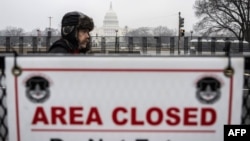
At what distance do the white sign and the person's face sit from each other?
4.68 ft

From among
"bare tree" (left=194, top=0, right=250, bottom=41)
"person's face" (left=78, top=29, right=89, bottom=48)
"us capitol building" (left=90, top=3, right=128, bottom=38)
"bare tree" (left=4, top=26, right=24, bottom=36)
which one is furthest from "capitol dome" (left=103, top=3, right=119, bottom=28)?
"person's face" (left=78, top=29, right=89, bottom=48)

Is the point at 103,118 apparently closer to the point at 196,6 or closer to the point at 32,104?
the point at 32,104

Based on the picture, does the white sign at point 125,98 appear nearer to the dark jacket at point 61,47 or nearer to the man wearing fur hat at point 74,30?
the dark jacket at point 61,47

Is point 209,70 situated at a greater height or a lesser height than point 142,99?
greater

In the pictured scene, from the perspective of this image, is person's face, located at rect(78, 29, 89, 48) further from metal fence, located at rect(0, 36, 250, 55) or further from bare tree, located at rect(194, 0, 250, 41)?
bare tree, located at rect(194, 0, 250, 41)

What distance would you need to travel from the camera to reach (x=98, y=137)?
1.64 m

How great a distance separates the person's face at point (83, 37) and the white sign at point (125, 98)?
1426 mm

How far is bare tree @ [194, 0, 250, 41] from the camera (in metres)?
49.3

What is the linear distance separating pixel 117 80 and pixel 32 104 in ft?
1.23

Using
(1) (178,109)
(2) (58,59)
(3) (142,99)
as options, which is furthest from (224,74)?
(2) (58,59)

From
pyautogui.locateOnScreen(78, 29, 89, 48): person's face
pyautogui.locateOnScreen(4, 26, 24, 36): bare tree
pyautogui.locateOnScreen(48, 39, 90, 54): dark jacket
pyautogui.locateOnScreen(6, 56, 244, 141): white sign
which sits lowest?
pyautogui.locateOnScreen(6, 56, 244, 141): white sign

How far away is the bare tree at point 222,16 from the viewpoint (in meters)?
49.3

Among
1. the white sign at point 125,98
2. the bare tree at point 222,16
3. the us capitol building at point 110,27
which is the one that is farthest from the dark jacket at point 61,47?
the us capitol building at point 110,27

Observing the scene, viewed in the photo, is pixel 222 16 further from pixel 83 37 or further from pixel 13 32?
pixel 83 37
